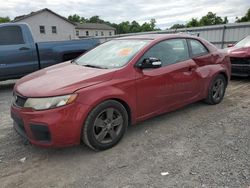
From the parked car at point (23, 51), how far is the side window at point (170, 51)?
4.13 meters

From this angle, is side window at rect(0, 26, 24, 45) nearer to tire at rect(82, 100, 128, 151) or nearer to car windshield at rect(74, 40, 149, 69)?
car windshield at rect(74, 40, 149, 69)

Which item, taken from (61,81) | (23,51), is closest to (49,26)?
Answer: (23,51)

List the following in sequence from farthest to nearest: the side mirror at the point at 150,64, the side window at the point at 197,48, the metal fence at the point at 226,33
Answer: the metal fence at the point at 226,33, the side window at the point at 197,48, the side mirror at the point at 150,64

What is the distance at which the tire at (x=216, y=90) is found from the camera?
5.42 metres

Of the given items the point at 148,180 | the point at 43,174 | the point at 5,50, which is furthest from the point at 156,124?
the point at 5,50

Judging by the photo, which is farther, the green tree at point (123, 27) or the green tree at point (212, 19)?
the green tree at point (123, 27)

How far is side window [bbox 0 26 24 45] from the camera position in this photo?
7.34m

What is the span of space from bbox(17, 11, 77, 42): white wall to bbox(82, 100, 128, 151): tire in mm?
37747

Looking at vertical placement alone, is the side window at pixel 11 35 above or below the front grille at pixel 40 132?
above

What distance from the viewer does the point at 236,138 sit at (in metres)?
3.95

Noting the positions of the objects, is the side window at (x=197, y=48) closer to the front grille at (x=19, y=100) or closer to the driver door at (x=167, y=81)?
the driver door at (x=167, y=81)

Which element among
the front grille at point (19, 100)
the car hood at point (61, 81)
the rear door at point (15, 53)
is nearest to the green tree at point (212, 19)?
the rear door at point (15, 53)

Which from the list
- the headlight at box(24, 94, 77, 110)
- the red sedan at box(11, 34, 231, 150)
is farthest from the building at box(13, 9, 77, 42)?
the headlight at box(24, 94, 77, 110)

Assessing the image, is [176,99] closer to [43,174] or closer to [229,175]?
[229,175]
